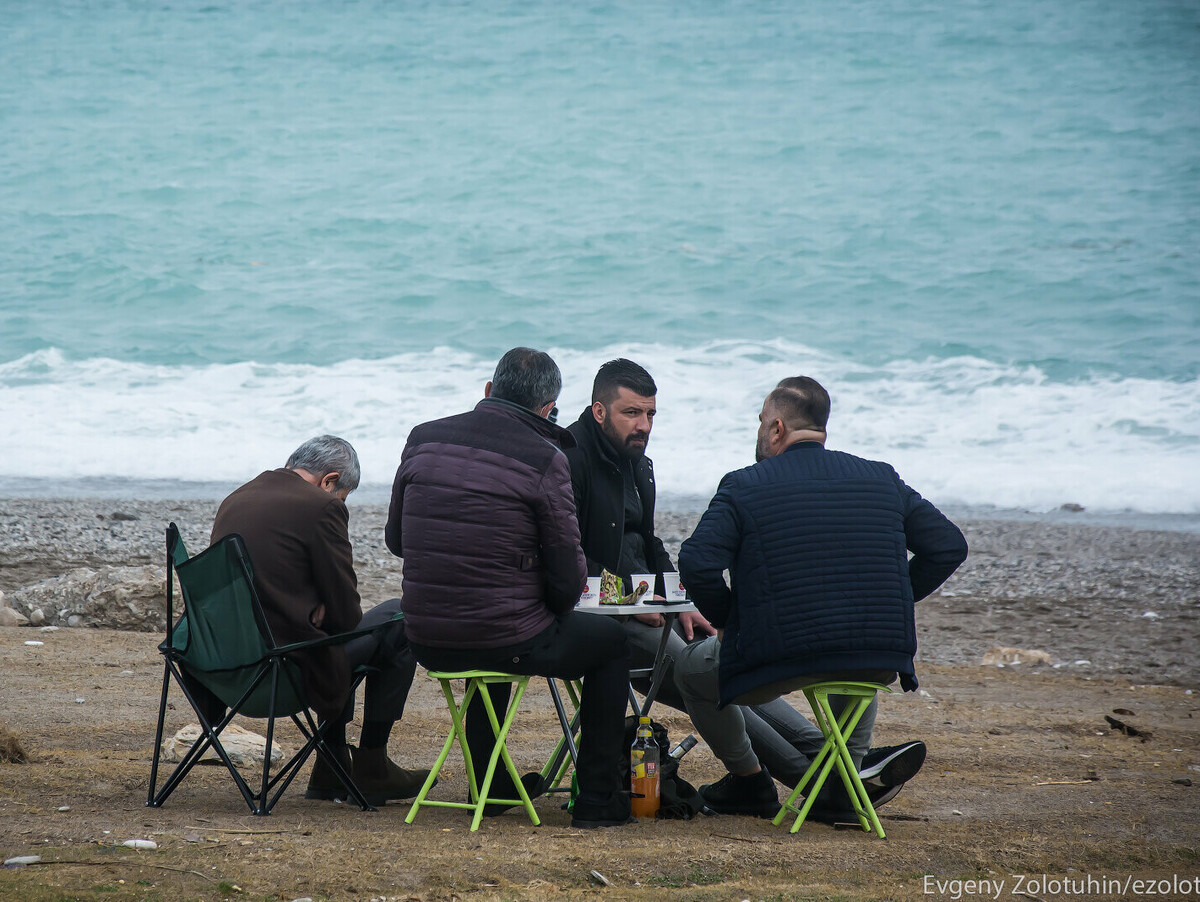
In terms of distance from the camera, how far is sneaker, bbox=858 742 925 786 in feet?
12.9

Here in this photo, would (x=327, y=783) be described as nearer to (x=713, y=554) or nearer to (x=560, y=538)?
(x=560, y=538)

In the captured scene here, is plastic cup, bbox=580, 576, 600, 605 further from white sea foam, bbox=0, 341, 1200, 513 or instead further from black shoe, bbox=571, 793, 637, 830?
white sea foam, bbox=0, 341, 1200, 513

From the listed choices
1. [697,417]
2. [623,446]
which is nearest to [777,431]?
[623,446]

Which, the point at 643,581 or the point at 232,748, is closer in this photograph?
the point at 643,581

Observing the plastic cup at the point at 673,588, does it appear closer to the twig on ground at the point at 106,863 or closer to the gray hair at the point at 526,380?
the gray hair at the point at 526,380

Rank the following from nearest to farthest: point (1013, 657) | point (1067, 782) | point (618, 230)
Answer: point (1067, 782) < point (1013, 657) < point (618, 230)

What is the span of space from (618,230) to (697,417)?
8809mm

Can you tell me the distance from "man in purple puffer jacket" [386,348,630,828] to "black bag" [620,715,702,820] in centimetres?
20

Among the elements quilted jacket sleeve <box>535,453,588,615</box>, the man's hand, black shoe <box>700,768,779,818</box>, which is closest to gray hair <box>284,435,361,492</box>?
quilted jacket sleeve <box>535,453,588,615</box>

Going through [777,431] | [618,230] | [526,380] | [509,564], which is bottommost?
[509,564]

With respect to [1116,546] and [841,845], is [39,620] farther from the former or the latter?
[1116,546]

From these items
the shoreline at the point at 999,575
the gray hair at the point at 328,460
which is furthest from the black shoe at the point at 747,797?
the shoreline at the point at 999,575

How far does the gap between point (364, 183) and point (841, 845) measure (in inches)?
958

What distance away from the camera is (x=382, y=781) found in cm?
427
